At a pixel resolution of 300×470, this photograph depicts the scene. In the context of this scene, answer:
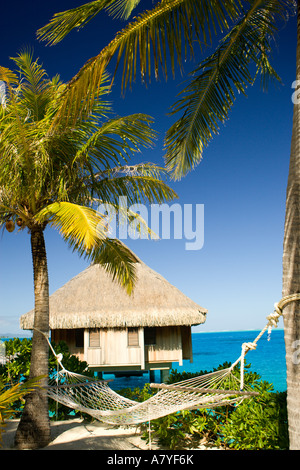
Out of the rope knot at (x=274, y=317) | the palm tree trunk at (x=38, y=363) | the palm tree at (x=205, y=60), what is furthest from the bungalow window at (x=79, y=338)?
the rope knot at (x=274, y=317)

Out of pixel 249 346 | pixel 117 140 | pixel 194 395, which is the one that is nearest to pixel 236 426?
pixel 194 395

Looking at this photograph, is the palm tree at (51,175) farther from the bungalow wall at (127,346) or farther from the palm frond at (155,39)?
the bungalow wall at (127,346)

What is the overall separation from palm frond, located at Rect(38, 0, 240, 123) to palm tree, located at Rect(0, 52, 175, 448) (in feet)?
4.54

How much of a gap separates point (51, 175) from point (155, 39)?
248 centimetres

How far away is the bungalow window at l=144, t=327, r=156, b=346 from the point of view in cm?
1027

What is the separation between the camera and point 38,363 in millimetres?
4871

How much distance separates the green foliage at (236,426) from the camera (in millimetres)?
3512

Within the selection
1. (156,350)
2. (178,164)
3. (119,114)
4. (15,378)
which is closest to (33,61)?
(119,114)

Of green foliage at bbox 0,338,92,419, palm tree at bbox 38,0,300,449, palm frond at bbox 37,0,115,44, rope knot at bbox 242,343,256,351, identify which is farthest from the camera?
green foliage at bbox 0,338,92,419

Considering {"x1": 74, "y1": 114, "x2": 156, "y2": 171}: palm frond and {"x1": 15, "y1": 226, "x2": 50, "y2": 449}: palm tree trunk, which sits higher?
{"x1": 74, "y1": 114, "x2": 156, "y2": 171}: palm frond

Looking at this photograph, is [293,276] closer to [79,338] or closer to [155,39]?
[155,39]

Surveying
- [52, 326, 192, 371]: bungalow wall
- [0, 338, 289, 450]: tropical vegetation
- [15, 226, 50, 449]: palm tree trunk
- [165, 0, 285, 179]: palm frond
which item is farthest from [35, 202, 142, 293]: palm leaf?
[52, 326, 192, 371]: bungalow wall

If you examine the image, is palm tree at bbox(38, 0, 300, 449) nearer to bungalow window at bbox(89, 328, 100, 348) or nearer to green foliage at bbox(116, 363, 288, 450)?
green foliage at bbox(116, 363, 288, 450)

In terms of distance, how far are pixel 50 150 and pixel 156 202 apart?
66.0 inches
